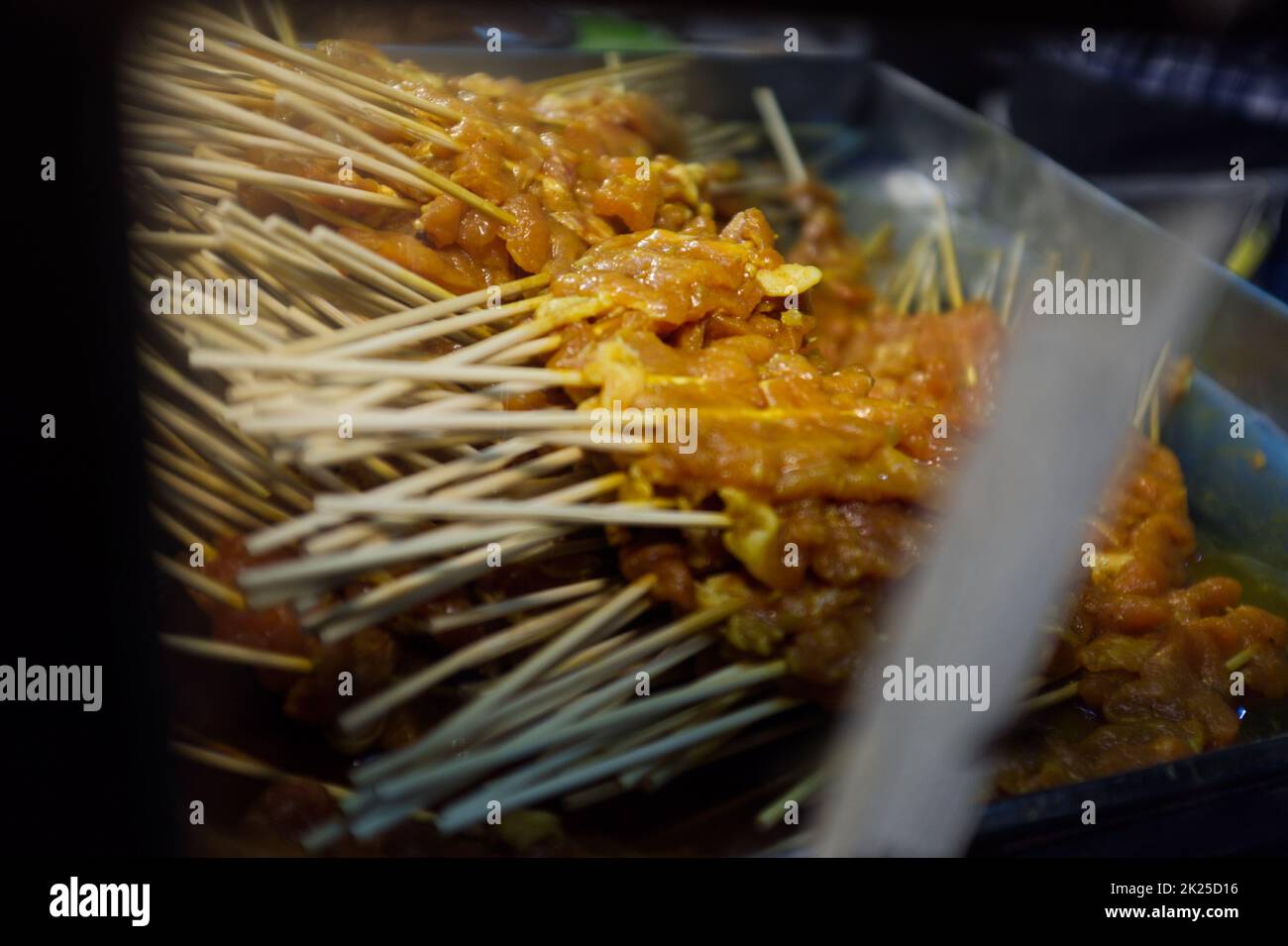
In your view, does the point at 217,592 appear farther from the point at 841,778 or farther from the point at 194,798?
the point at 841,778

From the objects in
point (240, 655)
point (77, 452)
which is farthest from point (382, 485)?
point (77, 452)

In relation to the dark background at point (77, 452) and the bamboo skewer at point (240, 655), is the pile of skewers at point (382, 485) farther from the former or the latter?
the dark background at point (77, 452)

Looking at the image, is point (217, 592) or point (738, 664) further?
point (738, 664)

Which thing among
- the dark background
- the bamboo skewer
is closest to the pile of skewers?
the bamboo skewer

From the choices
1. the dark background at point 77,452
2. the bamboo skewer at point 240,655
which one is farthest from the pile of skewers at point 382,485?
the dark background at point 77,452

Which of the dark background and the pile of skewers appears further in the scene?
the pile of skewers

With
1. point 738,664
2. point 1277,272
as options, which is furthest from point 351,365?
point 1277,272

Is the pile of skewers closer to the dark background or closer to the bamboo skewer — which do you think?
the bamboo skewer

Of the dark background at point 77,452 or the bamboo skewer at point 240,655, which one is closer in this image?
the dark background at point 77,452

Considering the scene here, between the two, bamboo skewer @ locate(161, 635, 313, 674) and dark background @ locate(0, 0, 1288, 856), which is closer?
dark background @ locate(0, 0, 1288, 856)

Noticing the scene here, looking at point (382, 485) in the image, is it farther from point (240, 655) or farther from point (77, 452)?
point (77, 452)

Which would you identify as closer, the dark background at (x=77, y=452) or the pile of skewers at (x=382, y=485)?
the dark background at (x=77, y=452)
